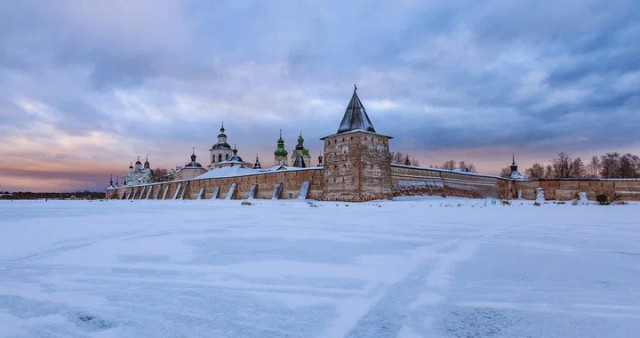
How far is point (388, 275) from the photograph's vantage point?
2967 mm

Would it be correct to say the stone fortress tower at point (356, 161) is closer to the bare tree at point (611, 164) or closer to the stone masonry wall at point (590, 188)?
the stone masonry wall at point (590, 188)

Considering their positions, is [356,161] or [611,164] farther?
[611,164]

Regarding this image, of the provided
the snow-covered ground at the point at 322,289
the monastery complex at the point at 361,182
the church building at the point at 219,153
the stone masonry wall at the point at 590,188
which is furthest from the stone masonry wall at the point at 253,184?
the stone masonry wall at the point at 590,188

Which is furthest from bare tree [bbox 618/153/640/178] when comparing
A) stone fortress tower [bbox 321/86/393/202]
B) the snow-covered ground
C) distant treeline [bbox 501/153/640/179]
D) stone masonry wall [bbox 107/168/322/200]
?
the snow-covered ground

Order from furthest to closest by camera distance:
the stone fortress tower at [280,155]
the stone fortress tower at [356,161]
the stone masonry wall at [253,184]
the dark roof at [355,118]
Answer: the stone fortress tower at [280,155] < the stone masonry wall at [253,184] < the dark roof at [355,118] < the stone fortress tower at [356,161]

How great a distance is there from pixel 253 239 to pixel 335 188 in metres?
20.8

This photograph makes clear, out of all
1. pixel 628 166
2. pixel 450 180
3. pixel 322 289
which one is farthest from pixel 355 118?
pixel 628 166

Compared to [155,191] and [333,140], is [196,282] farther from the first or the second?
[155,191]

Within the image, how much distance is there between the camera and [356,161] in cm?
2491

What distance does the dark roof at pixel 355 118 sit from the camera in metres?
26.0

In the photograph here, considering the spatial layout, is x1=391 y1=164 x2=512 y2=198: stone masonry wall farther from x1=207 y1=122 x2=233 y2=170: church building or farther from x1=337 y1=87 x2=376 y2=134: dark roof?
x1=207 y1=122 x2=233 y2=170: church building

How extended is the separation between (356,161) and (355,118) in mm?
3502

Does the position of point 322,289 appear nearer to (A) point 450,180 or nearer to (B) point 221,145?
(A) point 450,180

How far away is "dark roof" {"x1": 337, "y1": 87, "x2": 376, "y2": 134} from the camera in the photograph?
26047mm
